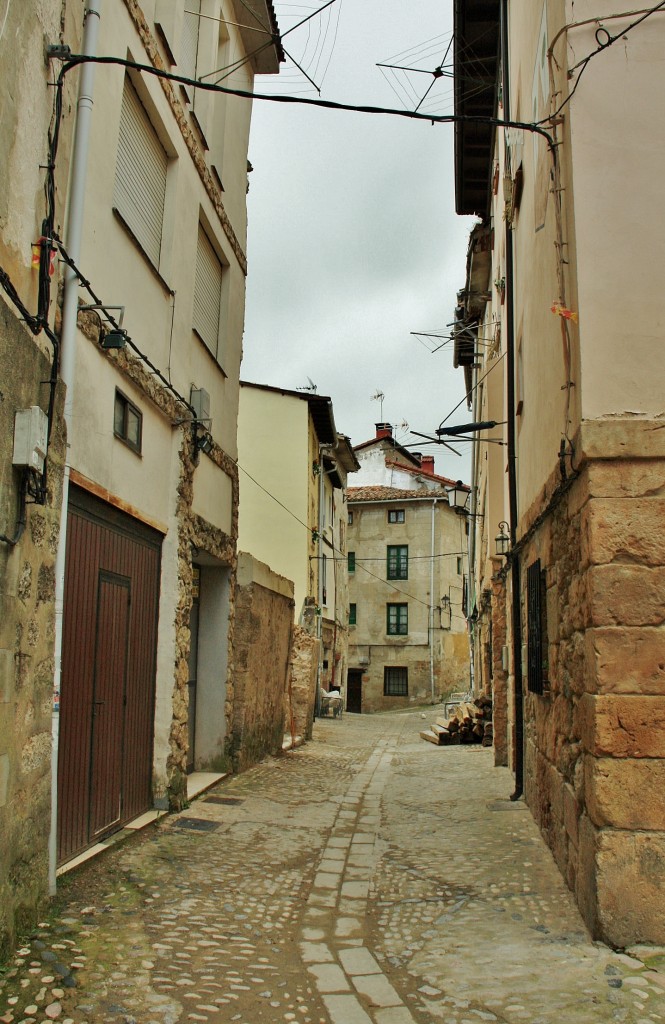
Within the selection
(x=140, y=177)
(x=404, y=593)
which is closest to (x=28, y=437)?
(x=140, y=177)

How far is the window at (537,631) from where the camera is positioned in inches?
243

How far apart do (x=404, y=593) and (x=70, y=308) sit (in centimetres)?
3241

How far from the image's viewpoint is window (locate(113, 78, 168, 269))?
6.60m

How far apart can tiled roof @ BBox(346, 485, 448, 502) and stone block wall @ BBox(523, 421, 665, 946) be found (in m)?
32.1

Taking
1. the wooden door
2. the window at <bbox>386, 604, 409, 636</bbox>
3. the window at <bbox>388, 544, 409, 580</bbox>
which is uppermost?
the window at <bbox>388, 544, 409, 580</bbox>

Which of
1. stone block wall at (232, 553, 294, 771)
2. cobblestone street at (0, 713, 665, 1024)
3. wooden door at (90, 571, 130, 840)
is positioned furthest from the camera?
stone block wall at (232, 553, 294, 771)

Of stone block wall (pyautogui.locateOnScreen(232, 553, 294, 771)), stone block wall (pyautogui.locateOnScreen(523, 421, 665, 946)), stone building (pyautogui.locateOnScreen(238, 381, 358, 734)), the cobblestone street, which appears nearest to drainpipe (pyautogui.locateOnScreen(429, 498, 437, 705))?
stone building (pyautogui.locateOnScreen(238, 381, 358, 734))

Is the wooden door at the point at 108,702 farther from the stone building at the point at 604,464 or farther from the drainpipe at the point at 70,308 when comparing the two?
the stone building at the point at 604,464

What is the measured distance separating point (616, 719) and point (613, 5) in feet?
12.9

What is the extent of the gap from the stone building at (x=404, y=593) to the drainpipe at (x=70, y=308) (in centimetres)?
3105

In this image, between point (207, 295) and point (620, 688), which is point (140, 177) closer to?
point (207, 295)

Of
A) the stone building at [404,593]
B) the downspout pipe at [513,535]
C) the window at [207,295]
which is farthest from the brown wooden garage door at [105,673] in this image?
the stone building at [404,593]

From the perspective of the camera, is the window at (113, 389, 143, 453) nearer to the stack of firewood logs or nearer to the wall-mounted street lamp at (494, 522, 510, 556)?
the wall-mounted street lamp at (494, 522, 510, 556)

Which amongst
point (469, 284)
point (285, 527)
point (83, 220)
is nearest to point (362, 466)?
point (285, 527)
